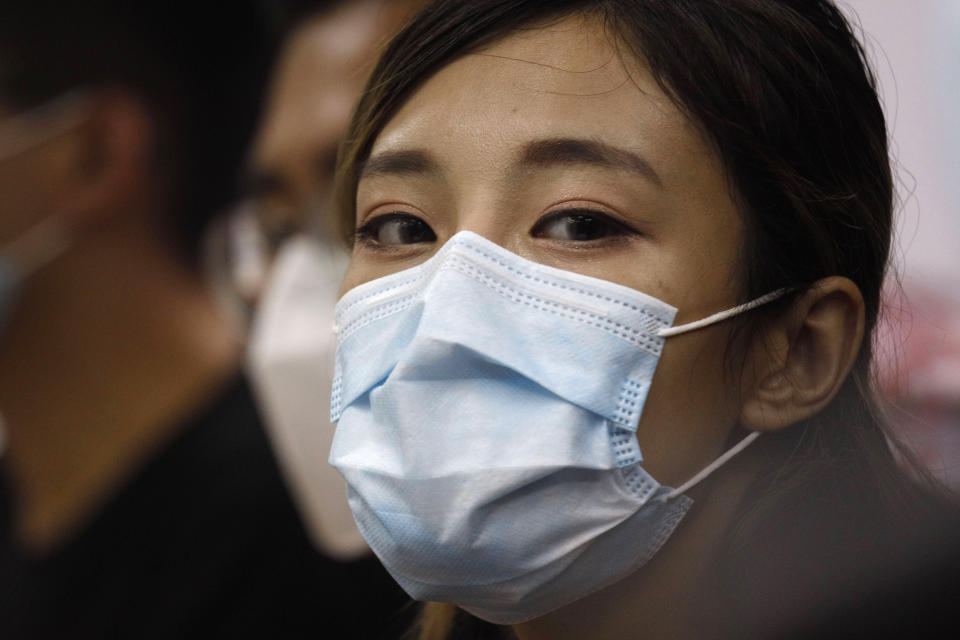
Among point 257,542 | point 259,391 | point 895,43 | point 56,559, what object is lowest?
point 56,559

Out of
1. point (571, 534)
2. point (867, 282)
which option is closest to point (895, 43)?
point (867, 282)

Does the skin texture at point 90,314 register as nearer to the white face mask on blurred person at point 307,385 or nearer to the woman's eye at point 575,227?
the white face mask on blurred person at point 307,385

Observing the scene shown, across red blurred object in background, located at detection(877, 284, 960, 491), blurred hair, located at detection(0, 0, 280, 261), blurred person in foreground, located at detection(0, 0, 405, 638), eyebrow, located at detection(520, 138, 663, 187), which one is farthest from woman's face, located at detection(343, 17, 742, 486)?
blurred hair, located at detection(0, 0, 280, 261)

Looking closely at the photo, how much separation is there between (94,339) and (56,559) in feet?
1.76

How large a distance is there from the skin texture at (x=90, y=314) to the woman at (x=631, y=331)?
1.38m

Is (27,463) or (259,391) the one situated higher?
(259,391)

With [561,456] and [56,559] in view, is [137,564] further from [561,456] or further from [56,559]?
[561,456]

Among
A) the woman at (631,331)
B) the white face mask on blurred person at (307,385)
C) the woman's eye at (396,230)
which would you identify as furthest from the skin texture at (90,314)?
the woman at (631,331)

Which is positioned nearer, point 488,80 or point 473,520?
point 473,520

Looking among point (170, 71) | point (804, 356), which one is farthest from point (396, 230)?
point (170, 71)

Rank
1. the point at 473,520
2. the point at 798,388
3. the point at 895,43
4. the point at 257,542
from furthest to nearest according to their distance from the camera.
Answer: the point at 257,542
the point at 895,43
the point at 798,388
the point at 473,520

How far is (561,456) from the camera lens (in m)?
0.98

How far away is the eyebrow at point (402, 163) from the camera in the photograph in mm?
1135

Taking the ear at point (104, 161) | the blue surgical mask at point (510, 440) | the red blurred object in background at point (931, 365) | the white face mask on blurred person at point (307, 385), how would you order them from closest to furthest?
the blue surgical mask at point (510, 440)
the red blurred object in background at point (931, 365)
the white face mask on blurred person at point (307, 385)
the ear at point (104, 161)
